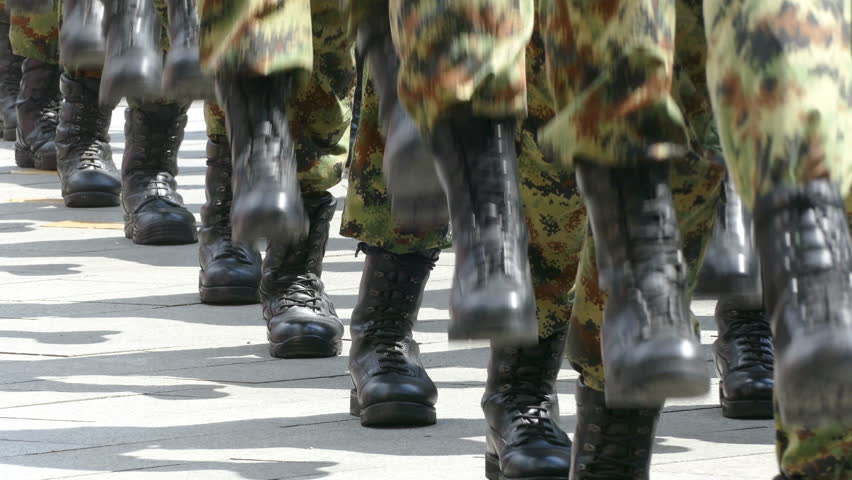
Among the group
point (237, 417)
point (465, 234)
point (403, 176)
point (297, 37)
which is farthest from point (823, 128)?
point (237, 417)

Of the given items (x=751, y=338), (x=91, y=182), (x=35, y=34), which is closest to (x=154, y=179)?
(x=91, y=182)

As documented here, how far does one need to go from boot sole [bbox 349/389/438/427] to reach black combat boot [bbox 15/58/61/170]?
4.54 m

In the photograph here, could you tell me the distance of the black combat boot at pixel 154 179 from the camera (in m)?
6.00

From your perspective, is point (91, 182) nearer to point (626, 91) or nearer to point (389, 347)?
point (389, 347)

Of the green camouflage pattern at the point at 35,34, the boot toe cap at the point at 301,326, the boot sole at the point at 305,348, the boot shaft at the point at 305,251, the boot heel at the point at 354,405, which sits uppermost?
the green camouflage pattern at the point at 35,34

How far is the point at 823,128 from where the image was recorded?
1925 mm

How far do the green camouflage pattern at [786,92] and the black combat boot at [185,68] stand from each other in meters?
1.61

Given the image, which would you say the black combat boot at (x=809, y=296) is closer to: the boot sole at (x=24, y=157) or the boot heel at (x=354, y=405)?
the boot heel at (x=354, y=405)

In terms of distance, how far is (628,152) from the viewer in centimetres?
223

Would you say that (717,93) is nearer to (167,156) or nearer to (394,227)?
(394,227)

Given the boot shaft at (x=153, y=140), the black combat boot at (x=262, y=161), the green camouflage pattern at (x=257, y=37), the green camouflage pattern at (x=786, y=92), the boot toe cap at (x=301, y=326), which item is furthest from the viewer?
the boot shaft at (x=153, y=140)

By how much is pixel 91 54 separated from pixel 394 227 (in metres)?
1.00

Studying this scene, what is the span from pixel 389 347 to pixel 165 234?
8.65 ft

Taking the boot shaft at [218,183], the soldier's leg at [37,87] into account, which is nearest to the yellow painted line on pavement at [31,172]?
the soldier's leg at [37,87]
